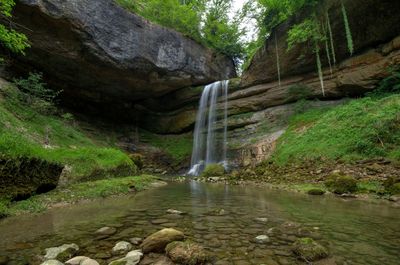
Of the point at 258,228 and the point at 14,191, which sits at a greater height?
the point at 14,191

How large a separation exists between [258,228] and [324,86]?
1707 centimetres

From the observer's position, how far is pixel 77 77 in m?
22.3

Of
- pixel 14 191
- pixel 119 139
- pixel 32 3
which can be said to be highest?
pixel 32 3

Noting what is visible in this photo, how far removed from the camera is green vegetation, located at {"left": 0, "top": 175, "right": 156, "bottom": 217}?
568 centimetres

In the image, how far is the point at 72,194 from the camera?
756cm

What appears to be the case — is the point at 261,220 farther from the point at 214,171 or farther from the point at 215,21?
the point at 215,21

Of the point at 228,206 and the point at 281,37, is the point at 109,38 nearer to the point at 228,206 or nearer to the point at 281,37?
the point at 281,37

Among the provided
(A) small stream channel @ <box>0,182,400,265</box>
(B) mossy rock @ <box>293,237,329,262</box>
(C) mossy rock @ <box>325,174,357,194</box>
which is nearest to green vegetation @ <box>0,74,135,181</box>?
(A) small stream channel @ <box>0,182,400,265</box>

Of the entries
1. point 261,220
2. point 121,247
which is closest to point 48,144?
point 121,247

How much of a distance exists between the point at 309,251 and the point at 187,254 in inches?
59.2

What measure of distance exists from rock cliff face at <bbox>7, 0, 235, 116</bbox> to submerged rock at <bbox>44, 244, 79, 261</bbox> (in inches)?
624

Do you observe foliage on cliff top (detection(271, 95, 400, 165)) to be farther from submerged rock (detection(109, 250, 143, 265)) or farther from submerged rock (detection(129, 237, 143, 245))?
submerged rock (detection(109, 250, 143, 265))

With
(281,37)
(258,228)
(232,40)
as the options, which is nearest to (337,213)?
(258,228)

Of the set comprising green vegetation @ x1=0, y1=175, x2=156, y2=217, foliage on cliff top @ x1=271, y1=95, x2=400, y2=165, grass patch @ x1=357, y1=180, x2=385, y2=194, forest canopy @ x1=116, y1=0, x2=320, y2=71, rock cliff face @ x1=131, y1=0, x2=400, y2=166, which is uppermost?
forest canopy @ x1=116, y1=0, x2=320, y2=71
